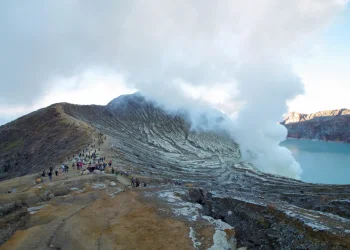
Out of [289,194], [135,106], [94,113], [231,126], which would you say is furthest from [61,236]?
[231,126]

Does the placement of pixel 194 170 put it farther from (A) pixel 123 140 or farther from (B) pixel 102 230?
(B) pixel 102 230

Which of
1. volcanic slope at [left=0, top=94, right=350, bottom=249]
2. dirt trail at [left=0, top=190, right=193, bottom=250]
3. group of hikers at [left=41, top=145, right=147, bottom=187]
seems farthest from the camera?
group of hikers at [left=41, top=145, right=147, bottom=187]

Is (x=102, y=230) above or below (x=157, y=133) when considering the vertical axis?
below

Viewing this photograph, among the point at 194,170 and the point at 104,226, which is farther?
the point at 194,170

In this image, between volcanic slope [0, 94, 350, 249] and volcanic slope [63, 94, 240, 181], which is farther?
volcanic slope [63, 94, 240, 181]

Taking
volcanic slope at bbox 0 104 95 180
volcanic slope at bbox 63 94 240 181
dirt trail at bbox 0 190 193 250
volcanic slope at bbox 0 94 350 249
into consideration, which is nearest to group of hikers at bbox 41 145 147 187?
volcanic slope at bbox 0 94 350 249

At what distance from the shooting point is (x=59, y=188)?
112 ft

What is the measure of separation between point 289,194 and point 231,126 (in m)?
119

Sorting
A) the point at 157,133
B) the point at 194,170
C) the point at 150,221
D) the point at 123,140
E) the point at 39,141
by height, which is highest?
the point at 157,133

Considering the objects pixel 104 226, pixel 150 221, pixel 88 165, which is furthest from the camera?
pixel 88 165

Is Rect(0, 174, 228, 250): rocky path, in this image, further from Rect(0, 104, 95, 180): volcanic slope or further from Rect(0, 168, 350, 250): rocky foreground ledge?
Rect(0, 104, 95, 180): volcanic slope

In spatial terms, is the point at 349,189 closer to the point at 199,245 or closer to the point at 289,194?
the point at 289,194

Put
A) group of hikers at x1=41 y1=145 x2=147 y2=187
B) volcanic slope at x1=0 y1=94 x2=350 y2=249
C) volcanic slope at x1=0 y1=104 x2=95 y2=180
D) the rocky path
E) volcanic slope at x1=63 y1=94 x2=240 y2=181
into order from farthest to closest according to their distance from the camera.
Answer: volcanic slope at x1=63 y1=94 x2=240 y2=181 < volcanic slope at x1=0 y1=104 x2=95 y2=180 < group of hikers at x1=41 y1=145 x2=147 y2=187 < volcanic slope at x1=0 y1=94 x2=350 y2=249 < the rocky path

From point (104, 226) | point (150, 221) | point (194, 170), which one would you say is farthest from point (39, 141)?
point (150, 221)
